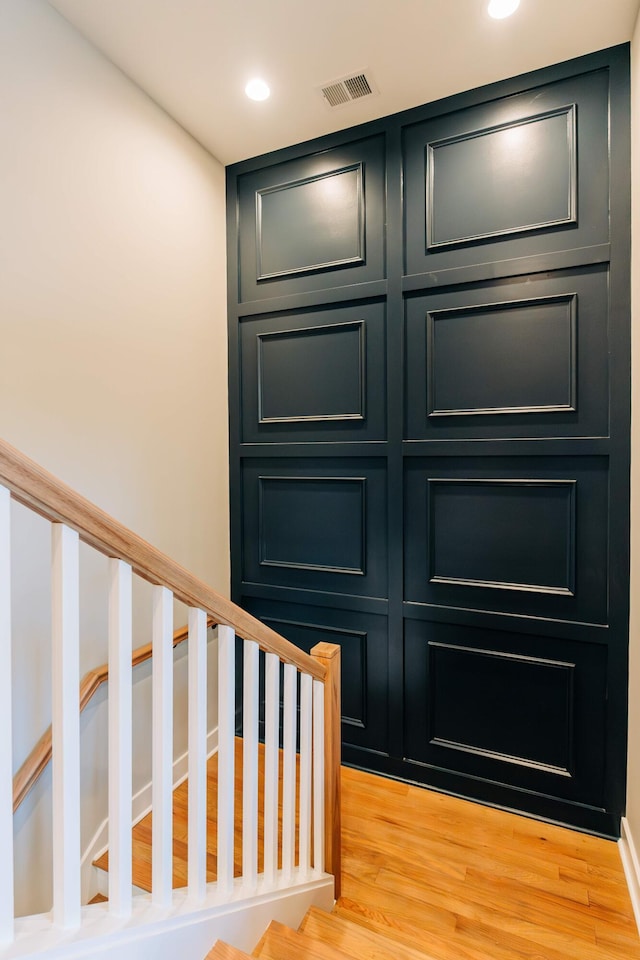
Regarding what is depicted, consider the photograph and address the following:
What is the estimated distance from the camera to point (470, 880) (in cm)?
185

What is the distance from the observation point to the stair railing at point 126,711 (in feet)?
2.46

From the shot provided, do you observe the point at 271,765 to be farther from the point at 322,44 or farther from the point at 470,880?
the point at 322,44

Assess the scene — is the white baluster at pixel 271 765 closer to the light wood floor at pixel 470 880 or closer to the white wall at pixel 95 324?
the light wood floor at pixel 470 880

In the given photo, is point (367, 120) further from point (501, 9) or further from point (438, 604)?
point (438, 604)

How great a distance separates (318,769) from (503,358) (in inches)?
68.7

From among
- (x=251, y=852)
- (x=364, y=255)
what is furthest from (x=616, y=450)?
(x=251, y=852)

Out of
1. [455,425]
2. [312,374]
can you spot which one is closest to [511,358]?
[455,425]

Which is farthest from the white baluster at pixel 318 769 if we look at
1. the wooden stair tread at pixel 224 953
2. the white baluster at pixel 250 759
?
the wooden stair tread at pixel 224 953

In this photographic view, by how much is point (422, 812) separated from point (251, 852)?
1.18 m

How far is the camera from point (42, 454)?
1.74 metres

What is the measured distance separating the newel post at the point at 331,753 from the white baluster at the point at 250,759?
40cm

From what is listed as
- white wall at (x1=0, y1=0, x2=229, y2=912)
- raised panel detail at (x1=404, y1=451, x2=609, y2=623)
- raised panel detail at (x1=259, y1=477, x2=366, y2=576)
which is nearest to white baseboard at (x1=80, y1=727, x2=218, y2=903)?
white wall at (x1=0, y1=0, x2=229, y2=912)

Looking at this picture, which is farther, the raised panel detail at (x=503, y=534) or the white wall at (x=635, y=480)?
the raised panel detail at (x=503, y=534)

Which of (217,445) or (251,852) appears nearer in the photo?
(251,852)
